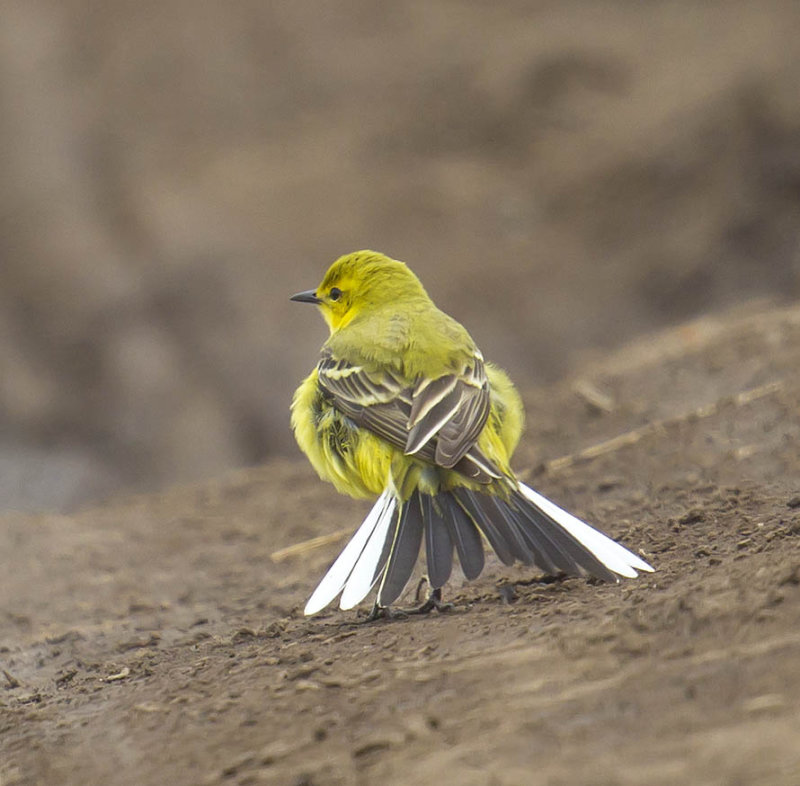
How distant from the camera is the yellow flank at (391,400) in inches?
210

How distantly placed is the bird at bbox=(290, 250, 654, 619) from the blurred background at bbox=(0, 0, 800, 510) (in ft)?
25.2

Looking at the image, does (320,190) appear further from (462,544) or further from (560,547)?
(560,547)

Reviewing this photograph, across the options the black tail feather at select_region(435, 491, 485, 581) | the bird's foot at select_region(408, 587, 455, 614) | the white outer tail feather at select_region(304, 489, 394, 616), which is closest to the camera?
the black tail feather at select_region(435, 491, 485, 581)

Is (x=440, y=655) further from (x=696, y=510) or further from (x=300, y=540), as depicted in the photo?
(x=300, y=540)

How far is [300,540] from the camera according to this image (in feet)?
26.6

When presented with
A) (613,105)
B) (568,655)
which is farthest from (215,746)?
(613,105)

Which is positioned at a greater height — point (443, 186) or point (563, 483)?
point (443, 186)

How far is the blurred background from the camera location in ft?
47.6

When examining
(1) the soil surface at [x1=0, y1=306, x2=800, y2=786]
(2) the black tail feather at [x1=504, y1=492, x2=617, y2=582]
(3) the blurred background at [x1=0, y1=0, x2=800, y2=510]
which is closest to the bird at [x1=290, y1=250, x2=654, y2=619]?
(2) the black tail feather at [x1=504, y1=492, x2=617, y2=582]

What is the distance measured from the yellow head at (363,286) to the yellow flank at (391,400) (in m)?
0.04

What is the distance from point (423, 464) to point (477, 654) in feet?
4.48

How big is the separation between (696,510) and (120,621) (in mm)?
3147

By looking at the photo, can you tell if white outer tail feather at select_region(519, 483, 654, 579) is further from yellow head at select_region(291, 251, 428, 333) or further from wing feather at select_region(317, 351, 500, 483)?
yellow head at select_region(291, 251, 428, 333)

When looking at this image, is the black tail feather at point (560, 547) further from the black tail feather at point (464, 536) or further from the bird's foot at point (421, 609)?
the bird's foot at point (421, 609)
